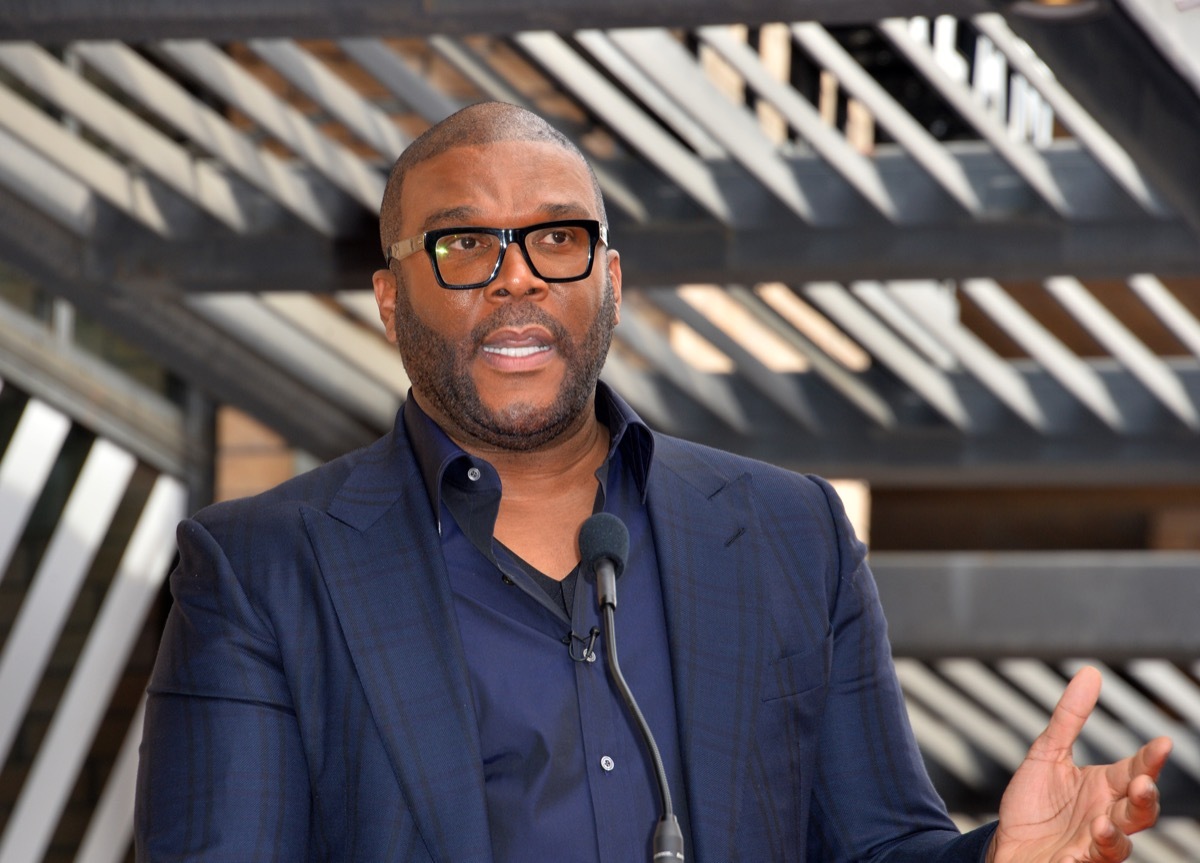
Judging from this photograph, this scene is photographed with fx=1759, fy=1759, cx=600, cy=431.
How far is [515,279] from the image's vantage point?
172cm

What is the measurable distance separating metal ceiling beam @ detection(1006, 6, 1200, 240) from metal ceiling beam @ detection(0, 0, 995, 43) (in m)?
0.14

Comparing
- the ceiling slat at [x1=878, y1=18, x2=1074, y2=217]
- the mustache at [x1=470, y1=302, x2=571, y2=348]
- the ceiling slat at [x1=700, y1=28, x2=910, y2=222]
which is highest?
the ceiling slat at [x1=878, y1=18, x2=1074, y2=217]

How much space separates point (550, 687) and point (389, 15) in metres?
1.31

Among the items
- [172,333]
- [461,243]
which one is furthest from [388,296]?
[172,333]

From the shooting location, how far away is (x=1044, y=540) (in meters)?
9.00

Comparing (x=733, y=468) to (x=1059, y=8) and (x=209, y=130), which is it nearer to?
(x=1059, y=8)

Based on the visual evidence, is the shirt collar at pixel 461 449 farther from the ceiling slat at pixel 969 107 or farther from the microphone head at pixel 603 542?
the ceiling slat at pixel 969 107

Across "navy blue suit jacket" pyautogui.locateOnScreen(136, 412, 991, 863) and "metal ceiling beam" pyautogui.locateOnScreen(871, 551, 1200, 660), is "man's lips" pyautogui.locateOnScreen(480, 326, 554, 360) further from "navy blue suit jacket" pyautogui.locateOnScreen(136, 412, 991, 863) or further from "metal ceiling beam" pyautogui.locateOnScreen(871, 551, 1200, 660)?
"metal ceiling beam" pyautogui.locateOnScreen(871, 551, 1200, 660)

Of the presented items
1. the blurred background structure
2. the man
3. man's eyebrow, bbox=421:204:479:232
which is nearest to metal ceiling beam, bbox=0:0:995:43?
the blurred background structure

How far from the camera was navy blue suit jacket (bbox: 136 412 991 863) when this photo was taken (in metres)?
1.58

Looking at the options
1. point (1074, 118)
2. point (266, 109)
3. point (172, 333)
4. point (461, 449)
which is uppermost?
point (1074, 118)

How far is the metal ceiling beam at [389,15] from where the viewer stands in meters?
2.55

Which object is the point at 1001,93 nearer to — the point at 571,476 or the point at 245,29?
the point at 245,29

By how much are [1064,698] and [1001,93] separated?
10.8 feet
